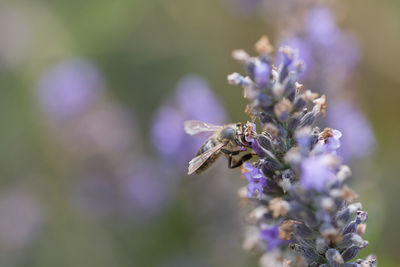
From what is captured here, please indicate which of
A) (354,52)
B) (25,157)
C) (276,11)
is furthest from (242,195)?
(25,157)

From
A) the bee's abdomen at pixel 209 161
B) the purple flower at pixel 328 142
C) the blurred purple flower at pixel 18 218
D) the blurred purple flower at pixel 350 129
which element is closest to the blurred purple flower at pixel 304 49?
the blurred purple flower at pixel 350 129

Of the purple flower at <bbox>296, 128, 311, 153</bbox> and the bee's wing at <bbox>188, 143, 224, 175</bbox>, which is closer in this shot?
the purple flower at <bbox>296, 128, 311, 153</bbox>

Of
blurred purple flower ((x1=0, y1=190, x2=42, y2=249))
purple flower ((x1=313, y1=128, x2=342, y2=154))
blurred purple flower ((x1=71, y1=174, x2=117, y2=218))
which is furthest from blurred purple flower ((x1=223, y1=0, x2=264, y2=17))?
purple flower ((x1=313, y1=128, x2=342, y2=154))

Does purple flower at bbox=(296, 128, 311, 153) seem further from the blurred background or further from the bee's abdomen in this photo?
the blurred background

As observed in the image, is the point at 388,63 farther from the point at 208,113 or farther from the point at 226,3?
the point at 208,113

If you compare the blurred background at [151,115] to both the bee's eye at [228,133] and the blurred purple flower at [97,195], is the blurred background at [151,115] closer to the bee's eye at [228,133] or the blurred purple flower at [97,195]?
the blurred purple flower at [97,195]

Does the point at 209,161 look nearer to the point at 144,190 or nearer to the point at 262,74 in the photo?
the point at 262,74
